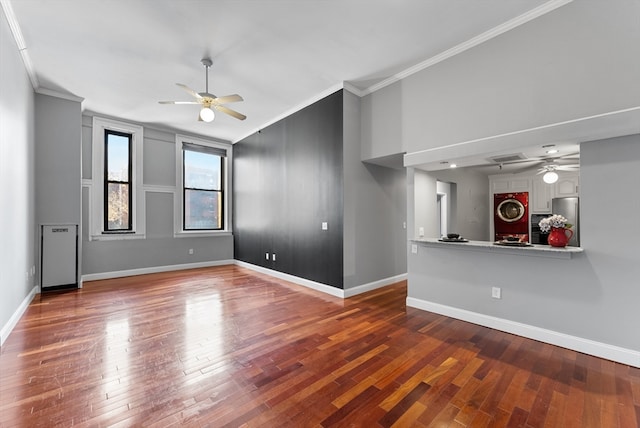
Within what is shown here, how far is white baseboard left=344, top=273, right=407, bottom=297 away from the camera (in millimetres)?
4322

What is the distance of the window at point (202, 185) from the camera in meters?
6.66

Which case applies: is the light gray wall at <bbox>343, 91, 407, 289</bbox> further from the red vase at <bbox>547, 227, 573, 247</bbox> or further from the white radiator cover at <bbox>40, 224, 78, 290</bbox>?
the white radiator cover at <bbox>40, 224, 78, 290</bbox>

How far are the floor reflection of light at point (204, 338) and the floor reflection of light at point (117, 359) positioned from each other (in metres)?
0.43

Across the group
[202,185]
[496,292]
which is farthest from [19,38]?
[496,292]

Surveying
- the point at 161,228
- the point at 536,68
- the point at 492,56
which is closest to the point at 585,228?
the point at 536,68

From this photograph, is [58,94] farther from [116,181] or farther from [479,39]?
[479,39]

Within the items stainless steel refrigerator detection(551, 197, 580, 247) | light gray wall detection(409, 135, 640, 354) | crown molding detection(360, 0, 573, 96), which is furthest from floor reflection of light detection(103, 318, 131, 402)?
stainless steel refrigerator detection(551, 197, 580, 247)

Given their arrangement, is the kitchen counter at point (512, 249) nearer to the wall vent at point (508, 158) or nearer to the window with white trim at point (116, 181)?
the wall vent at point (508, 158)

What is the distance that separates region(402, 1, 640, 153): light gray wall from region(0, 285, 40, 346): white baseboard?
16.4ft

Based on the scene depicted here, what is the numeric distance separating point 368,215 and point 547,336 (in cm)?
267

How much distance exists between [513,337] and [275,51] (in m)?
4.20

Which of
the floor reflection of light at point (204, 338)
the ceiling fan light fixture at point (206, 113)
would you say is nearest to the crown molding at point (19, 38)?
the ceiling fan light fixture at point (206, 113)

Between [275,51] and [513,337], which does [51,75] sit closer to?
[275,51]

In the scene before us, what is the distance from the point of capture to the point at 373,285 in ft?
15.5
